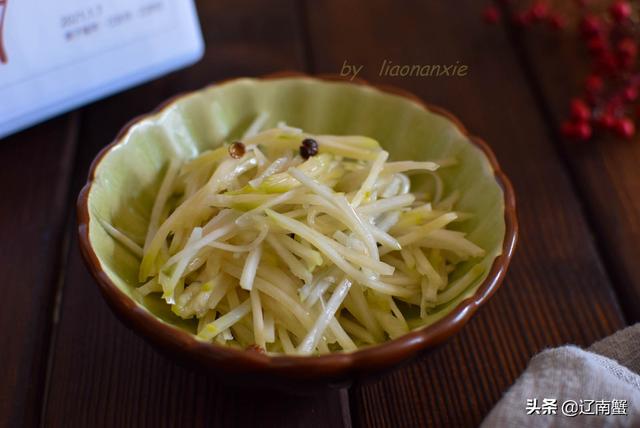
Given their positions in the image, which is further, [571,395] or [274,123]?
[274,123]

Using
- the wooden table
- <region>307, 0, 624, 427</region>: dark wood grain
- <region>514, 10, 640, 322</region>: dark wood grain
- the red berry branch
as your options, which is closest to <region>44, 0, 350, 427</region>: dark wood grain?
the wooden table

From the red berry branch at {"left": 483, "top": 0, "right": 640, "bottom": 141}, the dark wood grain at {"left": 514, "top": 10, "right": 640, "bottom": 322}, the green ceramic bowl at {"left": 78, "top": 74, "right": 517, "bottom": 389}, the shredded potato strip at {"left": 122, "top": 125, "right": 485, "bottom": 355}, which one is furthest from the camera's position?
the red berry branch at {"left": 483, "top": 0, "right": 640, "bottom": 141}

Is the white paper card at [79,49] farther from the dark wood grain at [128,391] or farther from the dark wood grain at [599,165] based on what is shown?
the dark wood grain at [599,165]

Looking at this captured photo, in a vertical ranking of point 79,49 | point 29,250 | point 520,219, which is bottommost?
point 520,219

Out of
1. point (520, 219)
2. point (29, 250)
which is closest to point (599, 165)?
point (520, 219)

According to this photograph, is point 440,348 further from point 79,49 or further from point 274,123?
point 79,49

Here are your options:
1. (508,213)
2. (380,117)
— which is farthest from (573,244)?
(380,117)

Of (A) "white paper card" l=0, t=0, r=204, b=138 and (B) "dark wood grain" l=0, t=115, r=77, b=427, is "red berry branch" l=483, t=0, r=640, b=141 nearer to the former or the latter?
(A) "white paper card" l=0, t=0, r=204, b=138
